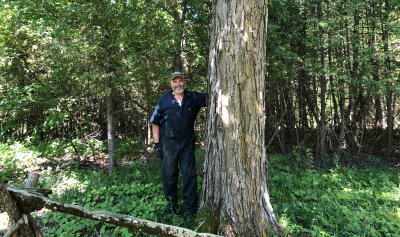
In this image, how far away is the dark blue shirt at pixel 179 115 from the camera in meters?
3.33

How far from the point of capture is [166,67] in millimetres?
4613

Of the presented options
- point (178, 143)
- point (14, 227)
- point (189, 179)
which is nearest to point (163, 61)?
point (178, 143)

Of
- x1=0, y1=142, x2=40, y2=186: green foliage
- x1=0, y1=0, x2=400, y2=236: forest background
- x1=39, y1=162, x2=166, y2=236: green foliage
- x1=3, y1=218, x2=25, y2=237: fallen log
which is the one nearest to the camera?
x1=3, y1=218, x2=25, y2=237: fallen log

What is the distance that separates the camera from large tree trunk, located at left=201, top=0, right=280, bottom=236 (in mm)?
2465

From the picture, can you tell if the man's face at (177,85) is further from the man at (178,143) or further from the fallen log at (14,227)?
the fallen log at (14,227)

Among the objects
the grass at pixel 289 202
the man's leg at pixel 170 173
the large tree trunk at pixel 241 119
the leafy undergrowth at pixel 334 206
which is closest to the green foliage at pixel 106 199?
the grass at pixel 289 202

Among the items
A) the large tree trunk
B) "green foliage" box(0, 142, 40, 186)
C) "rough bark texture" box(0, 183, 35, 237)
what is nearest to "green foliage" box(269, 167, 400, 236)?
the large tree trunk

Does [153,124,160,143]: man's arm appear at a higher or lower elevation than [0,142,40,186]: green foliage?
higher

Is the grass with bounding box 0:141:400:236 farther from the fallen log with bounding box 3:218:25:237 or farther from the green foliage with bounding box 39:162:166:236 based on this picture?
the fallen log with bounding box 3:218:25:237

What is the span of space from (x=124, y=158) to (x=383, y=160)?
841 centimetres

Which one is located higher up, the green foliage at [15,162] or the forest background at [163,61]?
the forest background at [163,61]

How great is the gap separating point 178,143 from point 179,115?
43cm

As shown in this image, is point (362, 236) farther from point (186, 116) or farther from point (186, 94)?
point (186, 94)

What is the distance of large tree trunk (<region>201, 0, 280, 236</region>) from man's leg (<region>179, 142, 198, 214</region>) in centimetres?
70
